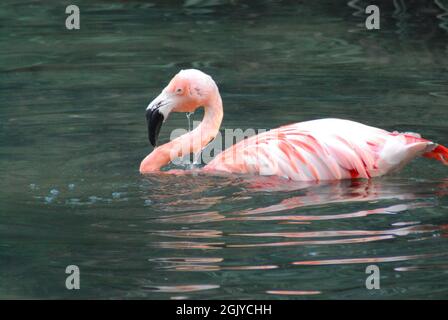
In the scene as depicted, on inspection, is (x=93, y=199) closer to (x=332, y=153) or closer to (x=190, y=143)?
(x=190, y=143)

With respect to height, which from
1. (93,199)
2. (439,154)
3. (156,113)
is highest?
(156,113)

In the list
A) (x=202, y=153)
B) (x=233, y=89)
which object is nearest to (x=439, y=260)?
(x=202, y=153)

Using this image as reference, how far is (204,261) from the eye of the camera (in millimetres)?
4949

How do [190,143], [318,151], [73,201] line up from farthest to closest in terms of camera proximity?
[190,143] → [318,151] → [73,201]

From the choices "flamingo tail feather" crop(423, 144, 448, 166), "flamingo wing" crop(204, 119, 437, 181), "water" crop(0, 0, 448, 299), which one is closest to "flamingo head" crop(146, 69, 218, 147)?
"water" crop(0, 0, 448, 299)

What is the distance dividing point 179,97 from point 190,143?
1.09ft

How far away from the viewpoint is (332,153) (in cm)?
626

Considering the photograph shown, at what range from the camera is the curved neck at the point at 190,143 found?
265 inches

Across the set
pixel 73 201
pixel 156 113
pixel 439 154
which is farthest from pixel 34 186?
pixel 439 154

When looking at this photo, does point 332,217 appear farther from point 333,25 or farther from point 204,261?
point 333,25

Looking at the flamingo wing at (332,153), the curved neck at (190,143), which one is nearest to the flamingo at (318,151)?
the flamingo wing at (332,153)

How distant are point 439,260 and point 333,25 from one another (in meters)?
6.98

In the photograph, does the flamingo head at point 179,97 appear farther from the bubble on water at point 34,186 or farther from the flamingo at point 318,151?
the bubble on water at point 34,186
